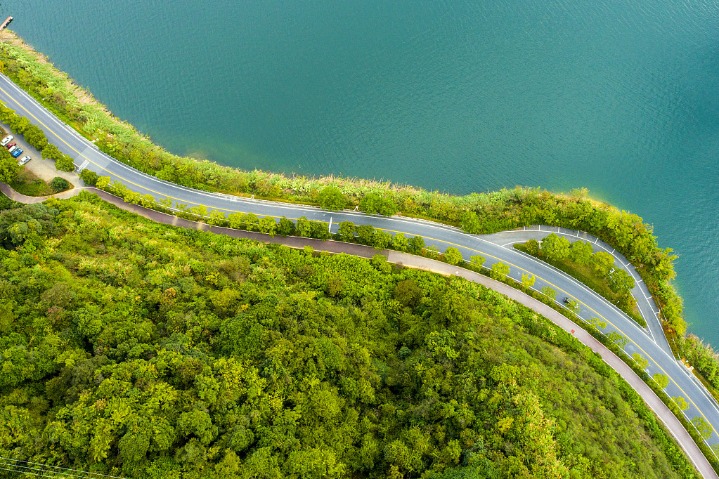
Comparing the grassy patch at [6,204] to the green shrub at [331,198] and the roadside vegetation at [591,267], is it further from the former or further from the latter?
the roadside vegetation at [591,267]

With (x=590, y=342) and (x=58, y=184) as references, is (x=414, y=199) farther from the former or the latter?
(x=58, y=184)

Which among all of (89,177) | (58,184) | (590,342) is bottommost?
(58,184)

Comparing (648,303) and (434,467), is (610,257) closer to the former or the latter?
(648,303)

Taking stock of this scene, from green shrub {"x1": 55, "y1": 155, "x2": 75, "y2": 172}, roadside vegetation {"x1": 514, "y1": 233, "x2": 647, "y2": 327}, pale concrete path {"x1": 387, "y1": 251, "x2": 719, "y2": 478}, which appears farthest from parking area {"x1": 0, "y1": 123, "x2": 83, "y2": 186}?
roadside vegetation {"x1": 514, "y1": 233, "x2": 647, "y2": 327}

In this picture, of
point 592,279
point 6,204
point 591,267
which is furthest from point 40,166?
point 592,279

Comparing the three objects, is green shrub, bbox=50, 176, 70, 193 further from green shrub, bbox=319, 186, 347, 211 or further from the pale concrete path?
the pale concrete path

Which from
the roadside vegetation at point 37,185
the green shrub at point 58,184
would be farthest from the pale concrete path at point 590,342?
the roadside vegetation at point 37,185
